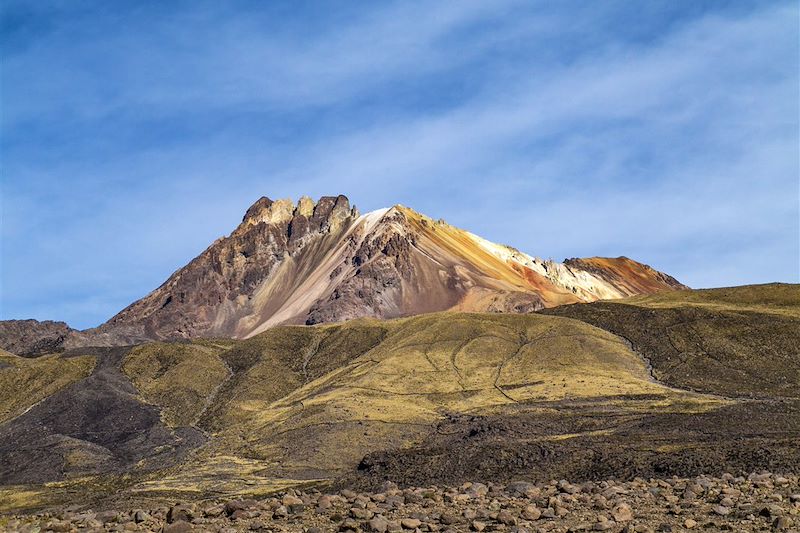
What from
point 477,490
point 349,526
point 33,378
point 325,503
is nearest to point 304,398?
point 33,378

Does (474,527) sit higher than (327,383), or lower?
lower

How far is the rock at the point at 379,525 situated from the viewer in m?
35.6

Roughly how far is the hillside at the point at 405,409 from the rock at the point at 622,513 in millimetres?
22384

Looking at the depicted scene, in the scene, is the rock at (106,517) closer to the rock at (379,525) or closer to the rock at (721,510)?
the rock at (379,525)

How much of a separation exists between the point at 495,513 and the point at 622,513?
5.17 meters

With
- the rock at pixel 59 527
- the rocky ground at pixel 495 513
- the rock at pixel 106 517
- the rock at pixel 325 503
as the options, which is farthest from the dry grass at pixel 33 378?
the rock at pixel 59 527

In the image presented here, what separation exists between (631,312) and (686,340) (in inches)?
822

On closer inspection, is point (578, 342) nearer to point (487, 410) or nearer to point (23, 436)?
point (487, 410)

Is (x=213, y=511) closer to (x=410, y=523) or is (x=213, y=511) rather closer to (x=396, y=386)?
(x=410, y=523)

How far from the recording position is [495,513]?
38938mm

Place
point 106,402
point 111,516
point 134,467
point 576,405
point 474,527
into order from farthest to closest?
1. point 106,402
2. point 576,405
3. point 134,467
4. point 111,516
5. point 474,527

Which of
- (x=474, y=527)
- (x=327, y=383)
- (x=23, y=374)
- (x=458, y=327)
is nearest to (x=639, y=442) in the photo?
(x=474, y=527)

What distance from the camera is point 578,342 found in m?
149

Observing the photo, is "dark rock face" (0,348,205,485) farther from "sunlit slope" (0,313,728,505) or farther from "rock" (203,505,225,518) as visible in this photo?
"rock" (203,505,225,518)
